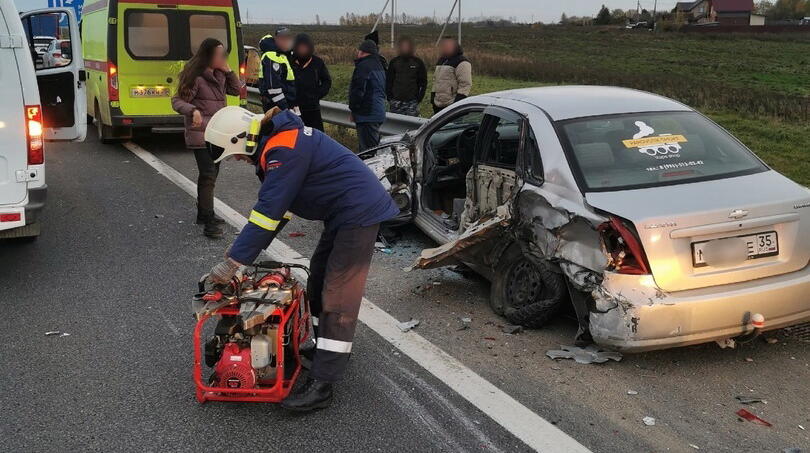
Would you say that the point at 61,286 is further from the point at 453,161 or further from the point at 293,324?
the point at 453,161

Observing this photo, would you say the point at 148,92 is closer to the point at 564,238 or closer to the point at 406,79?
the point at 406,79

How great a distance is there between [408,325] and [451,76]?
5.82 metres

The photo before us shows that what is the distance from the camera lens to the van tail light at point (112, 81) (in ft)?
36.1

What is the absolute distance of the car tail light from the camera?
533 centimetres

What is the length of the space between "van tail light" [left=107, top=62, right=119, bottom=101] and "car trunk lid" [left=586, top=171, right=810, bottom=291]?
29.2ft

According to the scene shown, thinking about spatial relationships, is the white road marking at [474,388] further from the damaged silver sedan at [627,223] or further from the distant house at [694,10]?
the distant house at [694,10]

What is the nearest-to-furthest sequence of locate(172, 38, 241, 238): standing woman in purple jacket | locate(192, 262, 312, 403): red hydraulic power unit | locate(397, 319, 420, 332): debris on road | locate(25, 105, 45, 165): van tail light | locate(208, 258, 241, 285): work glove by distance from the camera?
locate(208, 258, 241, 285): work glove
locate(192, 262, 312, 403): red hydraulic power unit
locate(397, 319, 420, 332): debris on road
locate(25, 105, 45, 165): van tail light
locate(172, 38, 241, 238): standing woman in purple jacket

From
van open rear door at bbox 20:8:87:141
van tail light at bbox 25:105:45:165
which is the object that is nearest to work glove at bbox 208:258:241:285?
van tail light at bbox 25:105:45:165

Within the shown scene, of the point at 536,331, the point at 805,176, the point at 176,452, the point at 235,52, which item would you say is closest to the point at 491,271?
the point at 536,331

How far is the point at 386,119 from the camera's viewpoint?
32.6 ft

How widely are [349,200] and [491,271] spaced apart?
5.51ft

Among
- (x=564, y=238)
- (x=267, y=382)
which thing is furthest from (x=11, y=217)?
(x=564, y=238)

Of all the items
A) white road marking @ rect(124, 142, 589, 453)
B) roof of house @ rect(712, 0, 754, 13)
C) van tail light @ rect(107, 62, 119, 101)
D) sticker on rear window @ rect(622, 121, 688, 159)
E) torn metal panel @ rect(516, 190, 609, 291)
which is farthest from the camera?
roof of house @ rect(712, 0, 754, 13)

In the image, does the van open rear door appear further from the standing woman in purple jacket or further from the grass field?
the grass field
